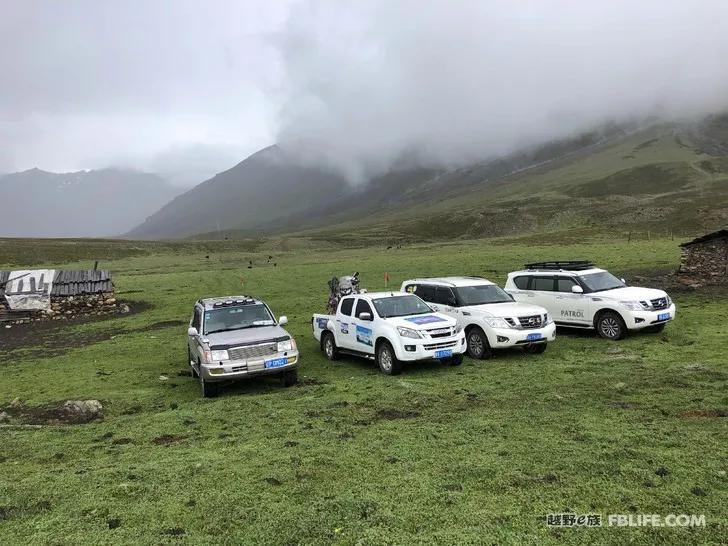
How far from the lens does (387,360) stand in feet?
42.5

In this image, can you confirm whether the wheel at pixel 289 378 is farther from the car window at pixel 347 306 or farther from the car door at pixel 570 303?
the car door at pixel 570 303

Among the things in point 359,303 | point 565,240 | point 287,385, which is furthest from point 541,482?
point 565,240

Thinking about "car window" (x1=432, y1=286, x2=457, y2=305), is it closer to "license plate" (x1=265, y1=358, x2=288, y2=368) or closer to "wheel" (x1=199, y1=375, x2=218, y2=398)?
"license plate" (x1=265, y1=358, x2=288, y2=368)

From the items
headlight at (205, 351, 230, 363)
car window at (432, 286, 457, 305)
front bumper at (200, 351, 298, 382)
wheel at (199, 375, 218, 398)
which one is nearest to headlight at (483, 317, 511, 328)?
car window at (432, 286, 457, 305)

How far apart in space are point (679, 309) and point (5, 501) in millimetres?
20264

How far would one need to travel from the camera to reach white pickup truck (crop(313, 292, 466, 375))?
12.6 m

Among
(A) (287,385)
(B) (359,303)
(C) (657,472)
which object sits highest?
(B) (359,303)

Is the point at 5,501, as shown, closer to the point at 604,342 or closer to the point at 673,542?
the point at 673,542

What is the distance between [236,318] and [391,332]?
3.81m

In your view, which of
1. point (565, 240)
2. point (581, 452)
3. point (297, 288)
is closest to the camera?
point (581, 452)

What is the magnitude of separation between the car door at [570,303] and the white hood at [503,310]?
2.32m

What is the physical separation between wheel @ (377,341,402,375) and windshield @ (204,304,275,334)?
2.75 m

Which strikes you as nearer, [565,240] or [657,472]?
[657,472]

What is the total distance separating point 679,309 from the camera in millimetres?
19328
